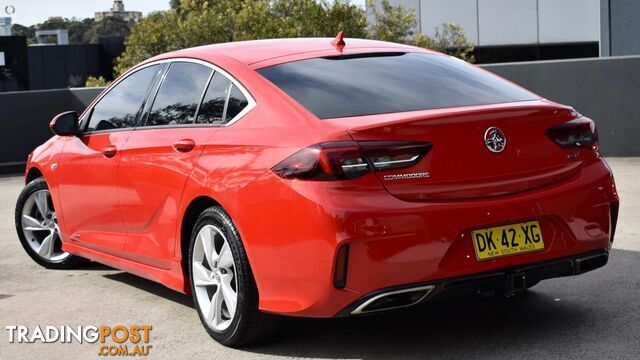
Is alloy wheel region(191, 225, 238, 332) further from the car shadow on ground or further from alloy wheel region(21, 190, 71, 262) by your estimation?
alloy wheel region(21, 190, 71, 262)

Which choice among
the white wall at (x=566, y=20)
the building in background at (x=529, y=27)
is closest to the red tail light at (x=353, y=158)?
the building in background at (x=529, y=27)

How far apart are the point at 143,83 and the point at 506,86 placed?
Answer: 2317 mm

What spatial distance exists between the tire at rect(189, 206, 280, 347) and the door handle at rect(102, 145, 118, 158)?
3.97ft

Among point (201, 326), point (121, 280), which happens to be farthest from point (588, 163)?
point (121, 280)

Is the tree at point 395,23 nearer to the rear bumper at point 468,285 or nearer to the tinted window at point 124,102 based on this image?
the tinted window at point 124,102


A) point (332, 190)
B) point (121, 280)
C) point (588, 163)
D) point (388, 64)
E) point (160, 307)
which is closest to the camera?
point (332, 190)

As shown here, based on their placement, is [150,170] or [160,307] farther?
[160,307]

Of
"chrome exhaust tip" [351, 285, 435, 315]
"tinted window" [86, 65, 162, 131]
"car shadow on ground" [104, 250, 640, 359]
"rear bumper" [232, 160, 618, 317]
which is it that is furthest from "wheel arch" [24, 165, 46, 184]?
"chrome exhaust tip" [351, 285, 435, 315]

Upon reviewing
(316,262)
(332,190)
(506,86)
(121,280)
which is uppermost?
(506,86)

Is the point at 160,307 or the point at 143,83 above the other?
the point at 143,83

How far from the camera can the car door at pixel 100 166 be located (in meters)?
6.46

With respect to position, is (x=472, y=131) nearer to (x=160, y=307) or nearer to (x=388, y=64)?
(x=388, y=64)

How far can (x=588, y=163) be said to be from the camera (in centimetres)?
518

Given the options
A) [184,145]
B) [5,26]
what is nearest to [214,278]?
[184,145]
